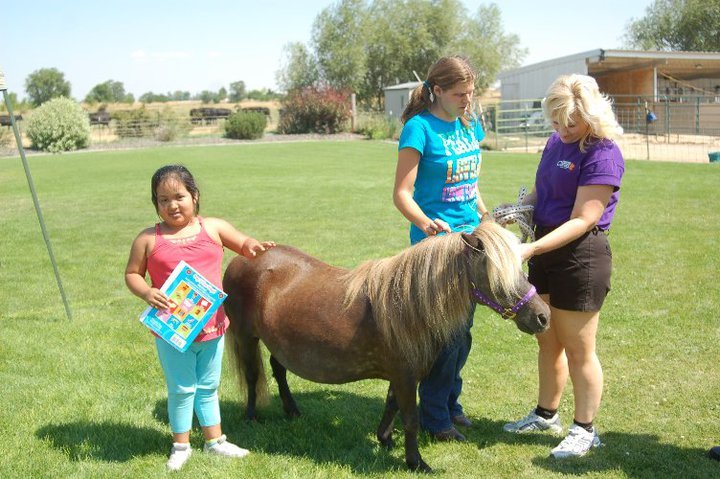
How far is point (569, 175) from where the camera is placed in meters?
3.64

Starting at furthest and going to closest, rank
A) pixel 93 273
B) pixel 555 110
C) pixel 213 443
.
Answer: pixel 93 273
pixel 213 443
pixel 555 110

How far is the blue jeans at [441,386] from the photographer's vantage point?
4.02 metres

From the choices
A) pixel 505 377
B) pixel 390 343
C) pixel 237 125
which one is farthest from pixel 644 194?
pixel 237 125

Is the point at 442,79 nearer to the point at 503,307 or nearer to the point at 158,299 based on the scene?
the point at 503,307

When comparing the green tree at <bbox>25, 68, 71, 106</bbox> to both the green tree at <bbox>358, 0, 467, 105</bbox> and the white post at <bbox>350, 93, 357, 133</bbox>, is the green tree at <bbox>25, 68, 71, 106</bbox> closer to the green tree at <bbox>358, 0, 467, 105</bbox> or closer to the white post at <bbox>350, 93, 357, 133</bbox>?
the green tree at <bbox>358, 0, 467, 105</bbox>

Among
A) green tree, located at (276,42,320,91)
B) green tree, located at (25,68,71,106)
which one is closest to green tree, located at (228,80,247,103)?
green tree, located at (25,68,71,106)

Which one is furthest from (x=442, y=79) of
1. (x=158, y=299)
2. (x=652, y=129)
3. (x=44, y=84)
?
(x=44, y=84)

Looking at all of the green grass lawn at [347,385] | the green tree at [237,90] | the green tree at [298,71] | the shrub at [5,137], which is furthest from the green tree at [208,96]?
the green grass lawn at [347,385]

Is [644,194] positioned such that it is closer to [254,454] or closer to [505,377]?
[505,377]

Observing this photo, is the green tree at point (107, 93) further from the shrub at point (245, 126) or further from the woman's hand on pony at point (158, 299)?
the woman's hand on pony at point (158, 299)

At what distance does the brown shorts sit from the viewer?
3.70 metres

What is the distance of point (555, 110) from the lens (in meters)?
3.59

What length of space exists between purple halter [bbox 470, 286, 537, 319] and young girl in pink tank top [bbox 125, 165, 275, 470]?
1.38 m

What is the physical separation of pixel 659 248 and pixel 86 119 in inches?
1349
